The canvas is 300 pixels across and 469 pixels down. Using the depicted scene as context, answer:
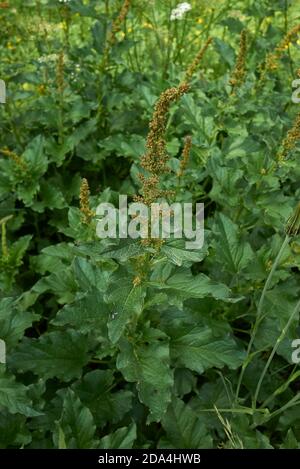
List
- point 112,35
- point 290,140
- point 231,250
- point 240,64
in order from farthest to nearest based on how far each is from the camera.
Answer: point 112,35 → point 240,64 → point 231,250 → point 290,140

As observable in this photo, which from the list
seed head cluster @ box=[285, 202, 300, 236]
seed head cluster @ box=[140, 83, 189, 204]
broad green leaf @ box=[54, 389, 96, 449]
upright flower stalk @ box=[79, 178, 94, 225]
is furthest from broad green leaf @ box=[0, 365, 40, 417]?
seed head cluster @ box=[285, 202, 300, 236]

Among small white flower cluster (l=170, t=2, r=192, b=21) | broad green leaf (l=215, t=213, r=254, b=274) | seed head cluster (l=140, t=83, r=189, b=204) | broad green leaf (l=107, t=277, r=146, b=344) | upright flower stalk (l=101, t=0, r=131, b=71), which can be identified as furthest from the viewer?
small white flower cluster (l=170, t=2, r=192, b=21)

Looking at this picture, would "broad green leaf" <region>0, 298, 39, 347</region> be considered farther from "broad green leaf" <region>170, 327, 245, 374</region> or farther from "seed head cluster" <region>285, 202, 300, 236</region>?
"seed head cluster" <region>285, 202, 300, 236</region>

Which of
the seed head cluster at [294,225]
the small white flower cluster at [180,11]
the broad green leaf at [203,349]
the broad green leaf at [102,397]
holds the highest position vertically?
the small white flower cluster at [180,11]

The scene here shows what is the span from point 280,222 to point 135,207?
0.87 metres

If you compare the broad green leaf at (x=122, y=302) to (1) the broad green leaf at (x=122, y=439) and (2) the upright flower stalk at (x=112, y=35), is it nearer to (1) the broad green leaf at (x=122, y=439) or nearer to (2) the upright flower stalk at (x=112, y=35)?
(1) the broad green leaf at (x=122, y=439)

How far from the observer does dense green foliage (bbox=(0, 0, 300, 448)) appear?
165 centimetres

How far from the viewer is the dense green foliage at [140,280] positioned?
165 cm

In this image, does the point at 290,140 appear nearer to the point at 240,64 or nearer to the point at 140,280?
the point at 240,64

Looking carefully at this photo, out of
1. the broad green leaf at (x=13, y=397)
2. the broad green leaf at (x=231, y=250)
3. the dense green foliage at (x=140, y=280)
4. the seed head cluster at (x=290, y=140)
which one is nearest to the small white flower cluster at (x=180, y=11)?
the dense green foliage at (x=140, y=280)

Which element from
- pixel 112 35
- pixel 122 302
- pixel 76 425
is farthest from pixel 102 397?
pixel 112 35

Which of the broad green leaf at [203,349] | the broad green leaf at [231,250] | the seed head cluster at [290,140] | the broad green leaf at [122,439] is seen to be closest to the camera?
the broad green leaf at [122,439]

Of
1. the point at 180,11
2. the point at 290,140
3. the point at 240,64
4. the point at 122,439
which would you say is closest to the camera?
the point at 122,439

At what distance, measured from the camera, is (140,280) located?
1.54 meters
